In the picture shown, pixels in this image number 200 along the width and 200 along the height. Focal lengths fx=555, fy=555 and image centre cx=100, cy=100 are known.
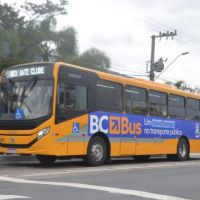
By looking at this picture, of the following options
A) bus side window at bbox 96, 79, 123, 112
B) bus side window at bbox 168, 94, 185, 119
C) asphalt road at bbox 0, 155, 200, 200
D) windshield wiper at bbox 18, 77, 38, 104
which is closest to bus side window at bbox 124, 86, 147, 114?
bus side window at bbox 96, 79, 123, 112

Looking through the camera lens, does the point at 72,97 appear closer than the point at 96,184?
No

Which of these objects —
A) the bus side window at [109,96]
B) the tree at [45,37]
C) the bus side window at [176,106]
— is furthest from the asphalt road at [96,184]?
the tree at [45,37]

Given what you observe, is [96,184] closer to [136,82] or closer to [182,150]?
[136,82]

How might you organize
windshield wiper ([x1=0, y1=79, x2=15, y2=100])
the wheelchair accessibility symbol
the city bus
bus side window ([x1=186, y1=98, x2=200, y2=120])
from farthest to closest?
bus side window ([x1=186, y1=98, x2=200, y2=120]), windshield wiper ([x1=0, y1=79, x2=15, y2=100]), the wheelchair accessibility symbol, the city bus

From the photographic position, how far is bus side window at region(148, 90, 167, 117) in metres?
21.4

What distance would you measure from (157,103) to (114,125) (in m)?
3.48

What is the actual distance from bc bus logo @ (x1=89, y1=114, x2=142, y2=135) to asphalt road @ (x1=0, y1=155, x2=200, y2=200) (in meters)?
2.09

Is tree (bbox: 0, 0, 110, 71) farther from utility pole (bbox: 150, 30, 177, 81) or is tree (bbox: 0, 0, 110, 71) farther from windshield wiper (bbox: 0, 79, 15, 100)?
windshield wiper (bbox: 0, 79, 15, 100)

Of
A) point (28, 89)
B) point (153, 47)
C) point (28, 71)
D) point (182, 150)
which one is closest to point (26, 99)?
point (28, 89)

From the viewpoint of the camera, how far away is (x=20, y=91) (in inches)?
675

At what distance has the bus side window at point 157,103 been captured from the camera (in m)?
21.4

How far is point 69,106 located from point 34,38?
46.9 meters

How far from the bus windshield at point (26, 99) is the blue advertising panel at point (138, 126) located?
6.38 feet

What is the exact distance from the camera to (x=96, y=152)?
712 inches
